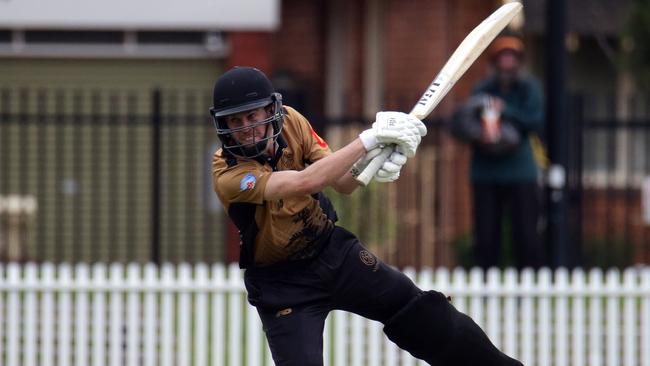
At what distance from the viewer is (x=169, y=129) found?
41.9 ft

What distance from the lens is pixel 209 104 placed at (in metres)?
13.2

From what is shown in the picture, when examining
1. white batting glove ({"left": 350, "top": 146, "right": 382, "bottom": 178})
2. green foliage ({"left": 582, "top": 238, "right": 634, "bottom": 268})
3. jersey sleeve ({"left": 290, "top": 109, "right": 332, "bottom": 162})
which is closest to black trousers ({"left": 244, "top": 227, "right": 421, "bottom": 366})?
jersey sleeve ({"left": 290, "top": 109, "right": 332, "bottom": 162})

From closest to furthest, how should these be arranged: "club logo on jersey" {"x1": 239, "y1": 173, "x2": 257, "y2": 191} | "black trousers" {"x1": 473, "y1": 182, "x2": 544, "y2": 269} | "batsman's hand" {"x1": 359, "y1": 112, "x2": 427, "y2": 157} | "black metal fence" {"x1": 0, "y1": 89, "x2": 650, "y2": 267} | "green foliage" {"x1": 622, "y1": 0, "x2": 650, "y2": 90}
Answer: "batsman's hand" {"x1": 359, "y1": 112, "x2": 427, "y2": 157} < "club logo on jersey" {"x1": 239, "y1": 173, "x2": 257, "y2": 191} < "black trousers" {"x1": 473, "y1": 182, "x2": 544, "y2": 269} < "black metal fence" {"x1": 0, "y1": 89, "x2": 650, "y2": 267} < "green foliage" {"x1": 622, "y1": 0, "x2": 650, "y2": 90}

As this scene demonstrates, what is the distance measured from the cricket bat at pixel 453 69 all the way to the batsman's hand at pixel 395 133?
82 millimetres

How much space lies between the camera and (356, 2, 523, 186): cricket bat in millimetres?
5566

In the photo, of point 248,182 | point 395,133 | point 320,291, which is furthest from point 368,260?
point 395,133

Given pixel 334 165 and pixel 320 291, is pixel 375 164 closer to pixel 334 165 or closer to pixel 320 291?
pixel 334 165

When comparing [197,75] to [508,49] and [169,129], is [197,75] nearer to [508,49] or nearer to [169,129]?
[169,129]

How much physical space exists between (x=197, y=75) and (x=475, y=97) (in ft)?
15.2

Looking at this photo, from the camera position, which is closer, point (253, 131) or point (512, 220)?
point (253, 131)

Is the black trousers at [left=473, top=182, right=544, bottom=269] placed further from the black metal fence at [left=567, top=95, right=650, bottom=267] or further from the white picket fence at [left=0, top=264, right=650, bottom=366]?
the white picket fence at [left=0, top=264, right=650, bottom=366]

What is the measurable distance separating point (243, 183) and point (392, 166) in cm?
62

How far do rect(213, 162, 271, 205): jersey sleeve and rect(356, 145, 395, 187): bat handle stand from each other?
397mm

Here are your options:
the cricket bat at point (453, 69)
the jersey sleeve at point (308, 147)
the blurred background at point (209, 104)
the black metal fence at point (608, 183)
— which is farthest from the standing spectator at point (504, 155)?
the jersey sleeve at point (308, 147)
